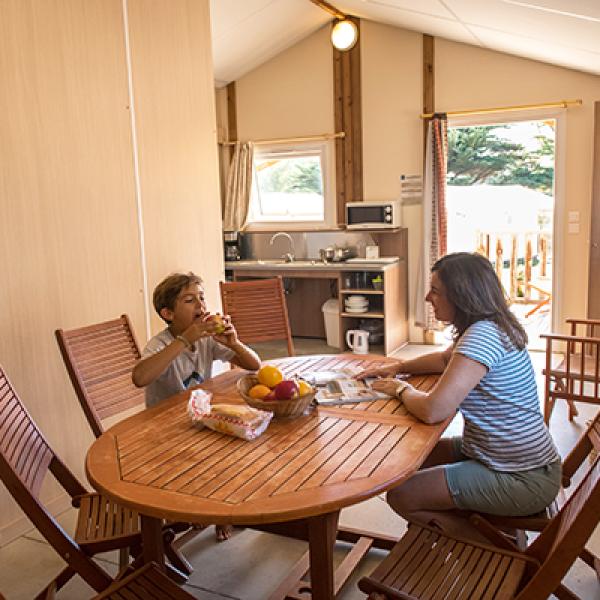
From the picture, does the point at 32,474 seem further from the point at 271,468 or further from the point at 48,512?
the point at 271,468

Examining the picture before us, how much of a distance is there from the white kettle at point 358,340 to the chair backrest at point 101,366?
10.8ft

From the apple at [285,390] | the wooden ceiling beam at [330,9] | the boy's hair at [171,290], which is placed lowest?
the apple at [285,390]

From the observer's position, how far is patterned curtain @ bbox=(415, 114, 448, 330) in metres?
5.65

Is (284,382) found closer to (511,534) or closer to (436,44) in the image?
(511,534)

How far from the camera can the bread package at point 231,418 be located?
5.78ft

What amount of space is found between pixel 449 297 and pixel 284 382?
0.57m

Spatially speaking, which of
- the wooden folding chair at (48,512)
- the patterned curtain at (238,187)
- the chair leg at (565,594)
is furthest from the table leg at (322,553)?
the patterned curtain at (238,187)

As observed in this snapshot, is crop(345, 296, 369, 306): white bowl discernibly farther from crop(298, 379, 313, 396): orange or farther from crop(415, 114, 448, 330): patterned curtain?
crop(298, 379, 313, 396): orange

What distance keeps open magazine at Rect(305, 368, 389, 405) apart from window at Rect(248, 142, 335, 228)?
4.21 meters

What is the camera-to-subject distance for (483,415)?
191cm

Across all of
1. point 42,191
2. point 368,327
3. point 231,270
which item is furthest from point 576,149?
point 42,191

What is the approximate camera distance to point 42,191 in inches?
108


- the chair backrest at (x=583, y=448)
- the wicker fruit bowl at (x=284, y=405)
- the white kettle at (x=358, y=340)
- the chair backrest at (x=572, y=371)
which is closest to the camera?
the chair backrest at (x=583, y=448)

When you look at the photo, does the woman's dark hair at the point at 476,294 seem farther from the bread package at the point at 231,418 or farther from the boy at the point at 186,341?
the boy at the point at 186,341
